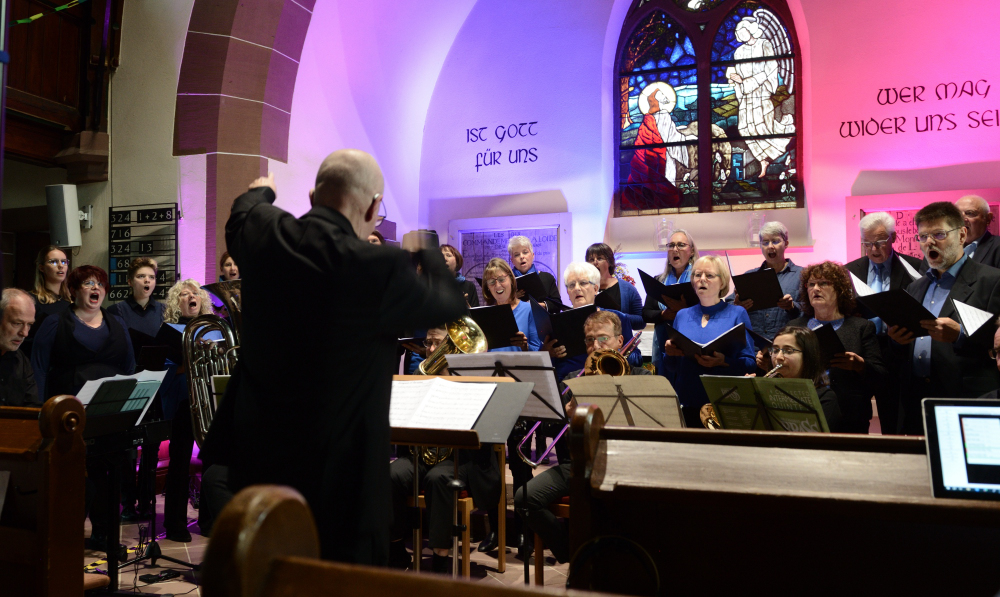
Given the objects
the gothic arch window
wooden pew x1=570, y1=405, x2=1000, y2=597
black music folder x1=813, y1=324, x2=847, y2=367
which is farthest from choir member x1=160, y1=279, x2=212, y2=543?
the gothic arch window

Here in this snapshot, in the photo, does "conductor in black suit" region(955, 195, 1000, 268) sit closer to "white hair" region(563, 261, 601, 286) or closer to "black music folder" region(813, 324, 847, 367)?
"black music folder" region(813, 324, 847, 367)

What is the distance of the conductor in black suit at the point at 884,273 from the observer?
4.03 meters

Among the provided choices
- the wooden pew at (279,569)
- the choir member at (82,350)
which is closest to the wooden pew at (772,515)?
the wooden pew at (279,569)

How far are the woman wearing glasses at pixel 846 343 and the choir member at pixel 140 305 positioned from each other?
3.85 m

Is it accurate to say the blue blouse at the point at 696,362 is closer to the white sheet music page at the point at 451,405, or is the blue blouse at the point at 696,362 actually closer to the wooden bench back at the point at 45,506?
the white sheet music page at the point at 451,405

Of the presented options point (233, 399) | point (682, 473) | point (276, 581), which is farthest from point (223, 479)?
point (276, 581)

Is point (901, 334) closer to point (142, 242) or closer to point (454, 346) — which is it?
point (454, 346)

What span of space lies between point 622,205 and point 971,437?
6.57 metres

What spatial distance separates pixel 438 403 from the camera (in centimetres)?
292

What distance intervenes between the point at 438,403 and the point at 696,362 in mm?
1679

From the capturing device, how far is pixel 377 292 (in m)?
1.74

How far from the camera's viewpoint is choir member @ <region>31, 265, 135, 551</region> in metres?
4.21

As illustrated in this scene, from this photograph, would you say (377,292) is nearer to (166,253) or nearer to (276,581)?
(276,581)

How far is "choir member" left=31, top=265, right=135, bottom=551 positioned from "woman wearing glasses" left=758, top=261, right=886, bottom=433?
363 cm
